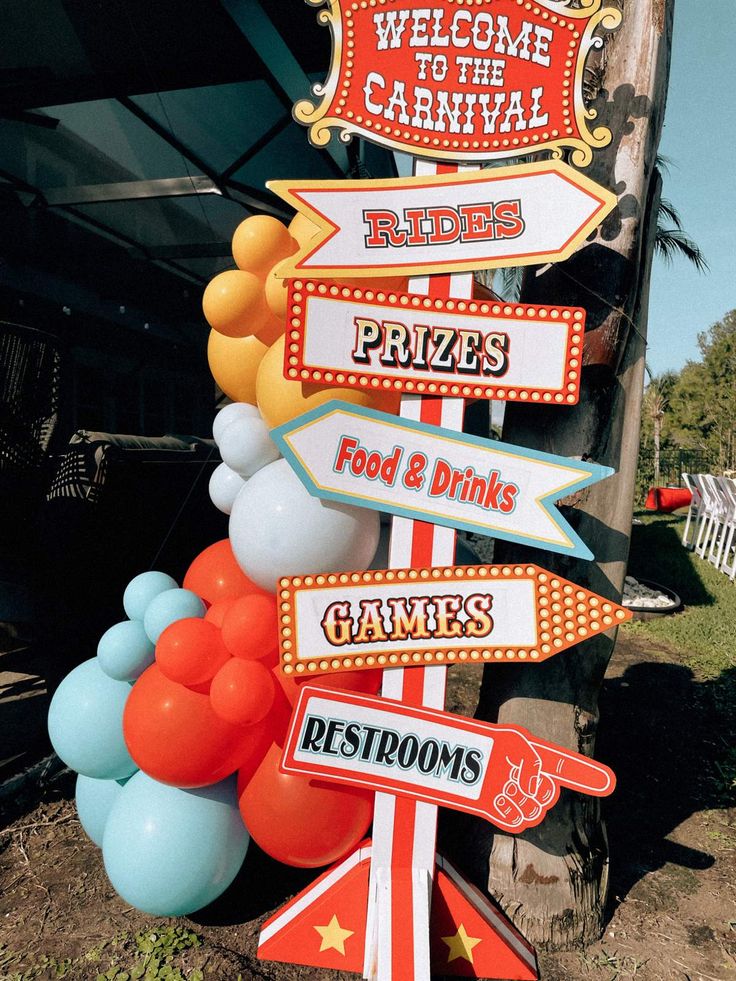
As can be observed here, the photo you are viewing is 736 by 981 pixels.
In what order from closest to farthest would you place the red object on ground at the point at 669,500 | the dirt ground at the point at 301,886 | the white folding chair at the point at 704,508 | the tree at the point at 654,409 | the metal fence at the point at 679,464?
the dirt ground at the point at 301,886 < the white folding chair at the point at 704,508 < the red object on ground at the point at 669,500 < the metal fence at the point at 679,464 < the tree at the point at 654,409

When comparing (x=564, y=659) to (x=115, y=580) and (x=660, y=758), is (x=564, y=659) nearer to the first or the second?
(x=660, y=758)

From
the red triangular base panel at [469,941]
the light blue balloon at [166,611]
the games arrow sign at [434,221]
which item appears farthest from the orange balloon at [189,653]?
the games arrow sign at [434,221]

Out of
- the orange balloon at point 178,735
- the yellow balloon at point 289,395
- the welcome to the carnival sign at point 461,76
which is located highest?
the welcome to the carnival sign at point 461,76

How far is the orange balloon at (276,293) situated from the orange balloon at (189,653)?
118cm

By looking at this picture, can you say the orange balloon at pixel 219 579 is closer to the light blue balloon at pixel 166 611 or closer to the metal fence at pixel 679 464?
the light blue balloon at pixel 166 611

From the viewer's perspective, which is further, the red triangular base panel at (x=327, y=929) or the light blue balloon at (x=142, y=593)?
the light blue balloon at (x=142, y=593)

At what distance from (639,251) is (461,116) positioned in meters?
0.82

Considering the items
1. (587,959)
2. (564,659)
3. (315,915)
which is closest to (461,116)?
(564,659)

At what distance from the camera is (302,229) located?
2328 mm

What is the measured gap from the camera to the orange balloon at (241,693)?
196 centimetres

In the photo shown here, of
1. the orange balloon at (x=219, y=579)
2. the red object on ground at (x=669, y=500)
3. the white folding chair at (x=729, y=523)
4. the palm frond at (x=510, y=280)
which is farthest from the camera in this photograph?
the red object on ground at (x=669, y=500)

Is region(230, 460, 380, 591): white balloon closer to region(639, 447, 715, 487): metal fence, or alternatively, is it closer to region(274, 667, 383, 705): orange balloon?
region(274, 667, 383, 705): orange balloon

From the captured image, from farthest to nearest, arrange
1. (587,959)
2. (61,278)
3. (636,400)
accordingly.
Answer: (61,278)
(636,400)
(587,959)

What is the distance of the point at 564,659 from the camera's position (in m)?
2.34
